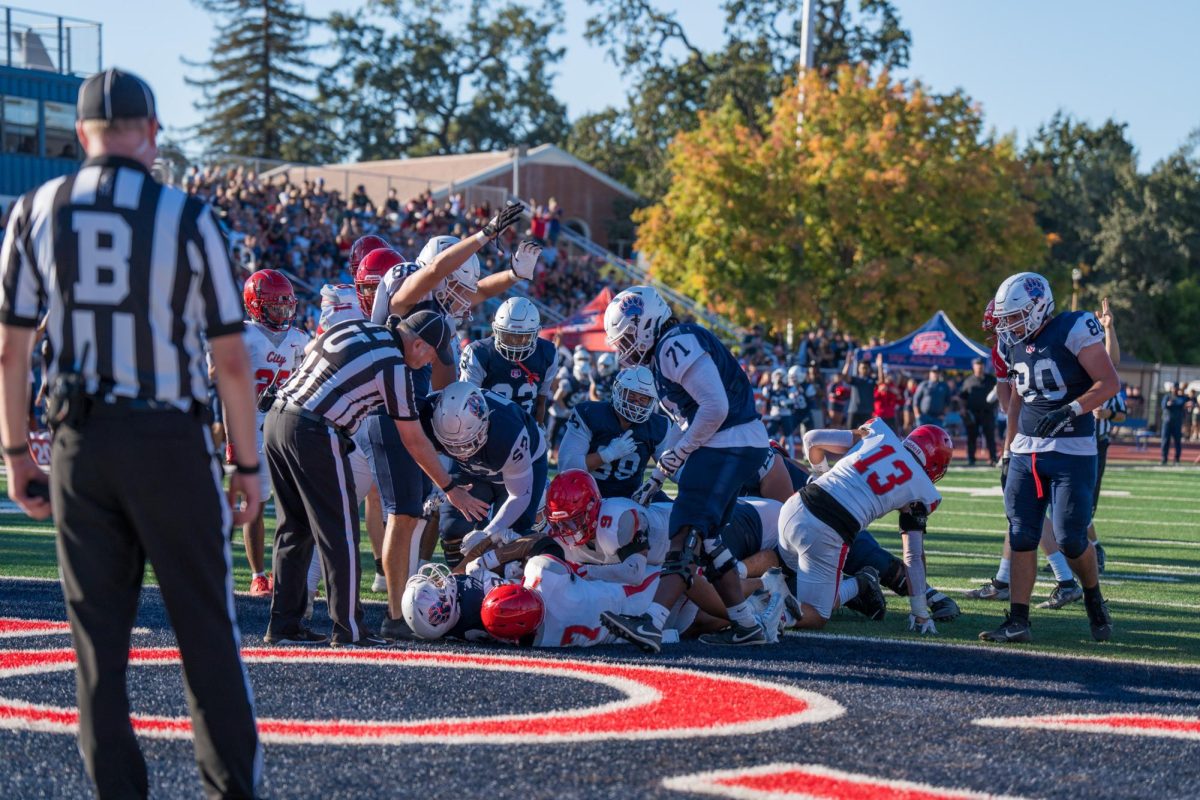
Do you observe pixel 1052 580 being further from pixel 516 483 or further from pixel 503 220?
pixel 503 220

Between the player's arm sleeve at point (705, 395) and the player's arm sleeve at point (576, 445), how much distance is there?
135 cm

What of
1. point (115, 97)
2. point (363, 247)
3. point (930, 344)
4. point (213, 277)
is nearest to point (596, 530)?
point (363, 247)

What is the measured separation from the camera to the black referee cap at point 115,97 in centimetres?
362

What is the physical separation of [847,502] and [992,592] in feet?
6.86

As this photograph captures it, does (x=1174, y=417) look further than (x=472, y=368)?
Yes

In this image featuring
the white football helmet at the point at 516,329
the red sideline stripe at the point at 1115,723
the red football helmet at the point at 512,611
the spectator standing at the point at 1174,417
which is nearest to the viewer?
the red sideline stripe at the point at 1115,723

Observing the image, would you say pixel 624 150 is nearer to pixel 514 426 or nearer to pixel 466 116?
pixel 466 116

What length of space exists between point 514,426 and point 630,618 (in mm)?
1298

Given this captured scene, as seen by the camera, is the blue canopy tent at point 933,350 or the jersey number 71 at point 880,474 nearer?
the jersey number 71 at point 880,474

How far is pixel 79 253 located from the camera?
357 centimetres

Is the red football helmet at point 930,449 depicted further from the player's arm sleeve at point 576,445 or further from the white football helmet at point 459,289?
the white football helmet at point 459,289

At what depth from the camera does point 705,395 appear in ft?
22.2

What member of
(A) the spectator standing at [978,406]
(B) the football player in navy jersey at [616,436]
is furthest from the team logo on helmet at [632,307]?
(A) the spectator standing at [978,406]

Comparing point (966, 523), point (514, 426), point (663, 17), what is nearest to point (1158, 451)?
point (966, 523)
